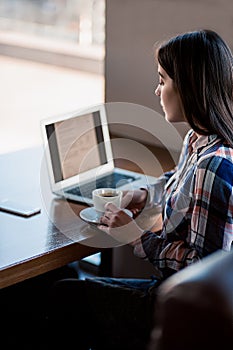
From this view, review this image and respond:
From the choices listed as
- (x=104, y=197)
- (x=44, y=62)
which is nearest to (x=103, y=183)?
(x=104, y=197)

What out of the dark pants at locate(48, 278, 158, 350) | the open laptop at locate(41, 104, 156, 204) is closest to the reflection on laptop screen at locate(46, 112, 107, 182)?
the open laptop at locate(41, 104, 156, 204)

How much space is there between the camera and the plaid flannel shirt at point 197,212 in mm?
1723

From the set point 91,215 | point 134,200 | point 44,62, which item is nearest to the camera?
point 91,215

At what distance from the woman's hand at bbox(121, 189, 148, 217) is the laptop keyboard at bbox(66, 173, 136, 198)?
11 cm

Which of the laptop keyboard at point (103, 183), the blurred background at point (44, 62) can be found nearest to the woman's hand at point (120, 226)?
the laptop keyboard at point (103, 183)

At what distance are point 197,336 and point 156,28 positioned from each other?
7.80ft

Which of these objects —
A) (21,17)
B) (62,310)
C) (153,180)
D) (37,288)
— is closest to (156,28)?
(153,180)

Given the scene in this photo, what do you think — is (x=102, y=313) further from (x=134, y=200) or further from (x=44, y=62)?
(x=44, y=62)

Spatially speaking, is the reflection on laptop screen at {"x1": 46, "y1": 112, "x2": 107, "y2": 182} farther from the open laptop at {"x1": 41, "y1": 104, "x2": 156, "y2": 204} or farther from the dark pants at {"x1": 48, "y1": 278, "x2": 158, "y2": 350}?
the dark pants at {"x1": 48, "y1": 278, "x2": 158, "y2": 350}

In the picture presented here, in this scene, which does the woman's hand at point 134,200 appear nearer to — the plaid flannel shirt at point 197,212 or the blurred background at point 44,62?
the plaid flannel shirt at point 197,212

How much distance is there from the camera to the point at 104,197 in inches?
80.3

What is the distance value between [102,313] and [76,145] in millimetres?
600

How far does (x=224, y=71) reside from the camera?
1847 mm

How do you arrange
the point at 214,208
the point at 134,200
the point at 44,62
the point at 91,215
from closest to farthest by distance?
the point at 214,208 < the point at 91,215 < the point at 134,200 < the point at 44,62
